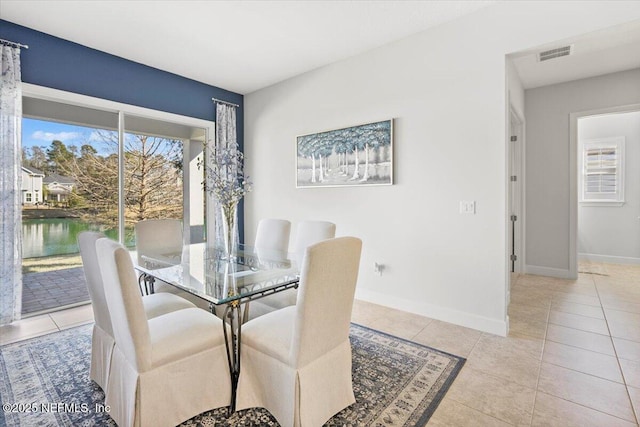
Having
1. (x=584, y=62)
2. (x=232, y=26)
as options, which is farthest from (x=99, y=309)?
(x=584, y=62)

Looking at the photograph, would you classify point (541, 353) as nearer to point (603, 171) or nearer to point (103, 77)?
point (603, 171)

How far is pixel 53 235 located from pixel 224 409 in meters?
3.39

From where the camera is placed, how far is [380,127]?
3.43m

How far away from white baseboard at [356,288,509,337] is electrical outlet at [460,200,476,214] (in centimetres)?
97

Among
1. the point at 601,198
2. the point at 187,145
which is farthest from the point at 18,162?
the point at 601,198

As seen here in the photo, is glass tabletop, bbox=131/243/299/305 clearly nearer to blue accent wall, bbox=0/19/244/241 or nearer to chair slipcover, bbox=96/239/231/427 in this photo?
chair slipcover, bbox=96/239/231/427

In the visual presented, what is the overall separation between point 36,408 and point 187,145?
12.1ft

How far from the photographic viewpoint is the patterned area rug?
1670 millimetres

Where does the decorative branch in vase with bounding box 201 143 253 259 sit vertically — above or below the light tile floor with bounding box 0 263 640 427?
above

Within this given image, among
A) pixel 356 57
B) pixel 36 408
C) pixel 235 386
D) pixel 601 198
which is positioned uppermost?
pixel 356 57

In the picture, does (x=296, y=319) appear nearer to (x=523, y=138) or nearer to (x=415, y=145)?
(x=415, y=145)

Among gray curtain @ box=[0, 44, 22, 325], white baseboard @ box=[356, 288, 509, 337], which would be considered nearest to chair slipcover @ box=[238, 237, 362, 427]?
white baseboard @ box=[356, 288, 509, 337]

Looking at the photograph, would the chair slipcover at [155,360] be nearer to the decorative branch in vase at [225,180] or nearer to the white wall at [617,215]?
the decorative branch in vase at [225,180]

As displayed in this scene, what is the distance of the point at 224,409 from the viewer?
1738mm
